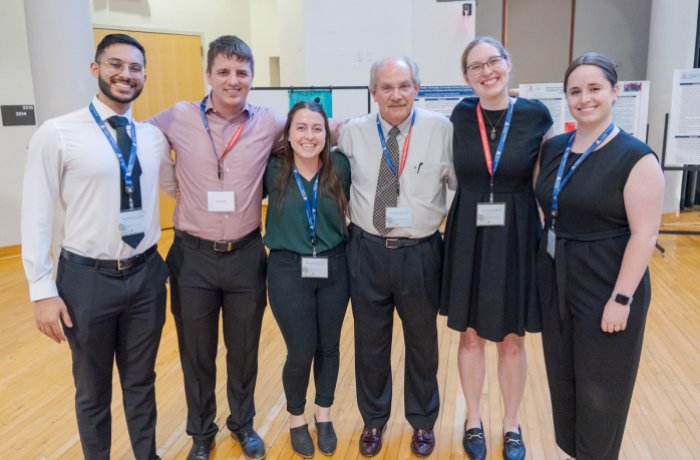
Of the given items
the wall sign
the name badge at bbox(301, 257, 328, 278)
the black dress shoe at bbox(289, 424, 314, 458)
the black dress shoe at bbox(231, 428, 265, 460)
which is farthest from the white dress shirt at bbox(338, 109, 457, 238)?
the wall sign

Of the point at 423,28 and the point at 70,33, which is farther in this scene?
the point at 423,28

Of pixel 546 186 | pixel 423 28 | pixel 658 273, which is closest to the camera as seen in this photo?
pixel 546 186

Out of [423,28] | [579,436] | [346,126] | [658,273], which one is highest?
[423,28]

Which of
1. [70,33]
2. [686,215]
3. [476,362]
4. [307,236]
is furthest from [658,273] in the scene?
[70,33]

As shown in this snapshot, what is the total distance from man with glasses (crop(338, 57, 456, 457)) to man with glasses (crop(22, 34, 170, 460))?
2.75 feet

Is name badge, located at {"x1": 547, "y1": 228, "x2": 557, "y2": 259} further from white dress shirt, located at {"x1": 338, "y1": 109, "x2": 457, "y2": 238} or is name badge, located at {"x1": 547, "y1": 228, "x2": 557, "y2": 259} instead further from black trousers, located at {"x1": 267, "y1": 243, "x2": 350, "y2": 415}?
black trousers, located at {"x1": 267, "y1": 243, "x2": 350, "y2": 415}

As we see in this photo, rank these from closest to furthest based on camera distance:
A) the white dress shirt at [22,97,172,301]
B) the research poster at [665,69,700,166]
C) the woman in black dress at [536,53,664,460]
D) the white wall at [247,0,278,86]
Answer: the woman in black dress at [536,53,664,460], the white dress shirt at [22,97,172,301], the research poster at [665,69,700,166], the white wall at [247,0,278,86]

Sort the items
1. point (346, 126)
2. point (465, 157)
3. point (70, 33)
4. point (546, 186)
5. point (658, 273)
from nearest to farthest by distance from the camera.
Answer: point (546, 186)
point (465, 157)
point (346, 126)
point (70, 33)
point (658, 273)

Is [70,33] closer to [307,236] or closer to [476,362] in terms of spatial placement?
[307,236]

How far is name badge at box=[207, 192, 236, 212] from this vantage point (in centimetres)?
219

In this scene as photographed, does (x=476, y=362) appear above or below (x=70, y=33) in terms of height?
below

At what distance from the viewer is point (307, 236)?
2260 millimetres

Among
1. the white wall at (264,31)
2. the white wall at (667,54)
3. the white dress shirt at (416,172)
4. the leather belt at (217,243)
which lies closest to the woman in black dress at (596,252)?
the white dress shirt at (416,172)

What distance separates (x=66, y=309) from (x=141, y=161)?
603 millimetres
